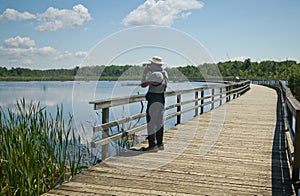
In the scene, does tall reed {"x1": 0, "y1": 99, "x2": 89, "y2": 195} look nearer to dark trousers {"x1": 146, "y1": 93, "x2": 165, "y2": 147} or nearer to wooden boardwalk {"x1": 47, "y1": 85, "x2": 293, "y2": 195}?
wooden boardwalk {"x1": 47, "y1": 85, "x2": 293, "y2": 195}

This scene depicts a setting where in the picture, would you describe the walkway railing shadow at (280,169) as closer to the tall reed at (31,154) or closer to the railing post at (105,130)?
the railing post at (105,130)

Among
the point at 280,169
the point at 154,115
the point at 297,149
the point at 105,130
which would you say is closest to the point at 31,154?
the point at 105,130

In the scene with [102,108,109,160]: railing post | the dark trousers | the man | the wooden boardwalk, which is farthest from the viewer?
the dark trousers

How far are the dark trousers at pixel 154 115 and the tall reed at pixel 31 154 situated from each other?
1.24 m

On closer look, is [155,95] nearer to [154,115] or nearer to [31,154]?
[154,115]

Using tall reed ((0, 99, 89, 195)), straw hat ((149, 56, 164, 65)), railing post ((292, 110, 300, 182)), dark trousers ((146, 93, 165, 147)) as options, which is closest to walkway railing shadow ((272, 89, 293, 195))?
railing post ((292, 110, 300, 182))

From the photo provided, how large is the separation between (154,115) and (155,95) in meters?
0.33

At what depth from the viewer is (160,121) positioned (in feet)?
17.9

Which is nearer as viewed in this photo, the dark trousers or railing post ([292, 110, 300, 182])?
railing post ([292, 110, 300, 182])

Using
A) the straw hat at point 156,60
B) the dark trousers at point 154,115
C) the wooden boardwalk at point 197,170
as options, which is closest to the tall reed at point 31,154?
the wooden boardwalk at point 197,170

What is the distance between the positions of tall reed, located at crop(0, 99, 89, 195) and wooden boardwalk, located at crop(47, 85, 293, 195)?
447 mm

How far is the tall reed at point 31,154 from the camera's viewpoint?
12.6 feet

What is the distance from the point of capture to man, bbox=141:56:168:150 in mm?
5184

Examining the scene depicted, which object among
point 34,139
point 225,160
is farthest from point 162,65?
point 34,139
